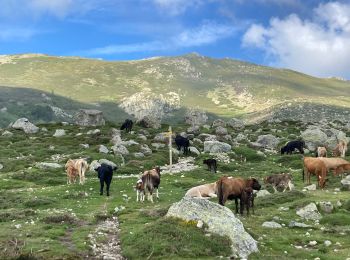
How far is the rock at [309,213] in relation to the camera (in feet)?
96.7

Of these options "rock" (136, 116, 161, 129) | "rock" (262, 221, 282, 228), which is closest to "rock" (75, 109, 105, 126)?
"rock" (136, 116, 161, 129)

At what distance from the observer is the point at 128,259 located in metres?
20.3

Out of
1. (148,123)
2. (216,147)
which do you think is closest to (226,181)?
(216,147)

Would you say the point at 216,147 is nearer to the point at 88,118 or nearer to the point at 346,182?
the point at 346,182

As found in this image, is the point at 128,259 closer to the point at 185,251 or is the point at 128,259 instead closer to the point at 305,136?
the point at 185,251

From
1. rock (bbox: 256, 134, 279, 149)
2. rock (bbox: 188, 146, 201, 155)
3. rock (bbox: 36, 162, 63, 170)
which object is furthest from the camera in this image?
rock (bbox: 256, 134, 279, 149)

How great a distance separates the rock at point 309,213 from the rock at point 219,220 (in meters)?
8.26

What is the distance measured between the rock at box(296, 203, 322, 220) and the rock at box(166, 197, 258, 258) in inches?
325

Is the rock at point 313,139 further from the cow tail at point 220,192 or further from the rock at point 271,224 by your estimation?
the rock at point 271,224

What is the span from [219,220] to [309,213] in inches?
373

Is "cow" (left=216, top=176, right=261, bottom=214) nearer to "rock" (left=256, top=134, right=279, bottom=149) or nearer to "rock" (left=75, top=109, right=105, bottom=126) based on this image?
"rock" (left=256, top=134, right=279, bottom=149)

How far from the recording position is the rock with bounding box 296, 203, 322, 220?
29.5 m

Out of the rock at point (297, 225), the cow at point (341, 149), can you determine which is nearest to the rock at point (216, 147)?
the cow at point (341, 149)

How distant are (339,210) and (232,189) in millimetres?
7630
